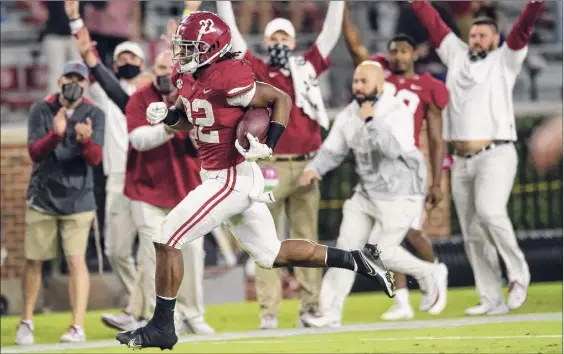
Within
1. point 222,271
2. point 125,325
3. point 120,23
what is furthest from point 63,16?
point 125,325

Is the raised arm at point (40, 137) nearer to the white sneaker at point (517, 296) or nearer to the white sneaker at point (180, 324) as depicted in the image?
the white sneaker at point (180, 324)

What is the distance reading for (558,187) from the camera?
14.6m

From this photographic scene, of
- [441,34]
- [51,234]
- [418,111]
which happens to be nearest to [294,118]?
[418,111]

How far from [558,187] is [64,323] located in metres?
5.72

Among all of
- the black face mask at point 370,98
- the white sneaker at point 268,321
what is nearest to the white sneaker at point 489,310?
the white sneaker at point 268,321

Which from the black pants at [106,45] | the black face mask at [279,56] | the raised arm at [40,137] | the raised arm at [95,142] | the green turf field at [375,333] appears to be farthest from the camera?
the black pants at [106,45]

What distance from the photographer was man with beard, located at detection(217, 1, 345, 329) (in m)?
10.3

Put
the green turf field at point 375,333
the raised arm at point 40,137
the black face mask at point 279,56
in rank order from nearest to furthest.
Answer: the green turf field at point 375,333, the raised arm at point 40,137, the black face mask at point 279,56

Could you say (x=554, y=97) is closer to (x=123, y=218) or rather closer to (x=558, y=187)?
(x=558, y=187)

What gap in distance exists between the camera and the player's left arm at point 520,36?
10125 mm

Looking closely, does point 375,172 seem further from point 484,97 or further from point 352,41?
point 352,41

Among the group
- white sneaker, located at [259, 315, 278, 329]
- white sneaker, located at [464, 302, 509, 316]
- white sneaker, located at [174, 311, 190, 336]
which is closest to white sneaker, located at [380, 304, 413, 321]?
white sneaker, located at [464, 302, 509, 316]

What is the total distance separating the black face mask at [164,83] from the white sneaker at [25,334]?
6.36 feet

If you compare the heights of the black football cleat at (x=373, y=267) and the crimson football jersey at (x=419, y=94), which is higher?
the crimson football jersey at (x=419, y=94)
